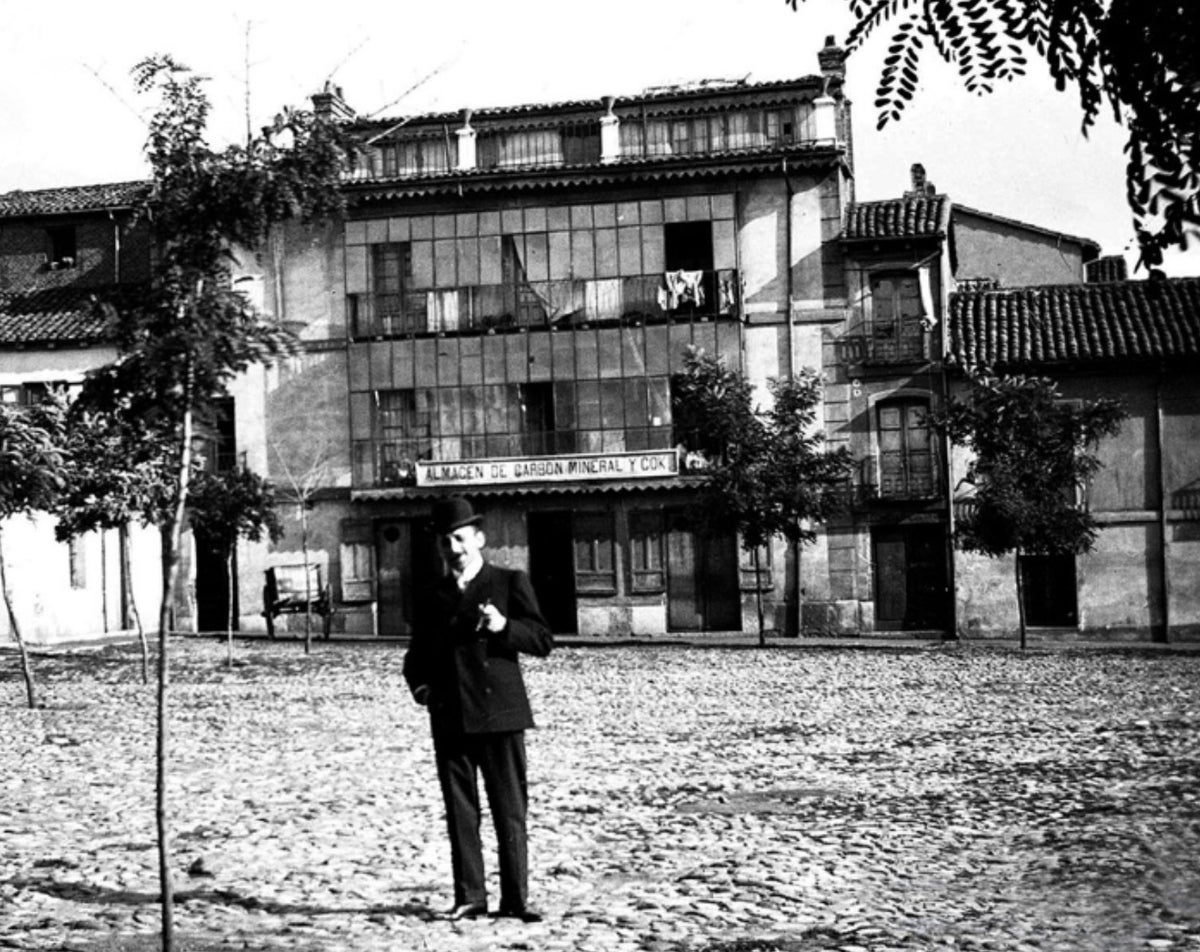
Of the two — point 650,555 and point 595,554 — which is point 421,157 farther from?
point 650,555

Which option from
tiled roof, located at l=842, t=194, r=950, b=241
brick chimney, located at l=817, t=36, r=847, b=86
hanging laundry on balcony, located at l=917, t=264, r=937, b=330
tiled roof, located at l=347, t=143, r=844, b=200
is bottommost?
hanging laundry on balcony, located at l=917, t=264, r=937, b=330

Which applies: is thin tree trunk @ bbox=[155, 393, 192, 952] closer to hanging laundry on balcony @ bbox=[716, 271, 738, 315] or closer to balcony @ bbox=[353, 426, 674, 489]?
balcony @ bbox=[353, 426, 674, 489]

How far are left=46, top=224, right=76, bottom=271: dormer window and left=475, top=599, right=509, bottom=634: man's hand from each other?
36270mm

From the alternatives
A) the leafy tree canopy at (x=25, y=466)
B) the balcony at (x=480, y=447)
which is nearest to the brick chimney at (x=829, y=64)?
the balcony at (x=480, y=447)

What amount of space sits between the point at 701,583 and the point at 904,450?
5365 millimetres

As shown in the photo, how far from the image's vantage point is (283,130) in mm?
7145

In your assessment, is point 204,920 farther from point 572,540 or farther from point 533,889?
point 572,540

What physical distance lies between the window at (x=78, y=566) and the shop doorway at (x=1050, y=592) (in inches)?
809

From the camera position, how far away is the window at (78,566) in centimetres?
3553

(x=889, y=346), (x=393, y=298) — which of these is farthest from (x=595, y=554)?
(x=889, y=346)

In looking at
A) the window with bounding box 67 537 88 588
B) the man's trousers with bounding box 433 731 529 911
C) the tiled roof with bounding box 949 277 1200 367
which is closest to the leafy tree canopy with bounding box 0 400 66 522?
the man's trousers with bounding box 433 731 529 911

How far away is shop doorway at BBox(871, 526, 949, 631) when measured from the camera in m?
35.7

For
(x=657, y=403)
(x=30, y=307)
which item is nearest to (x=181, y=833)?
(x=657, y=403)

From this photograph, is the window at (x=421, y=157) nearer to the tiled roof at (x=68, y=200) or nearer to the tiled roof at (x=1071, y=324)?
the tiled roof at (x=68, y=200)
